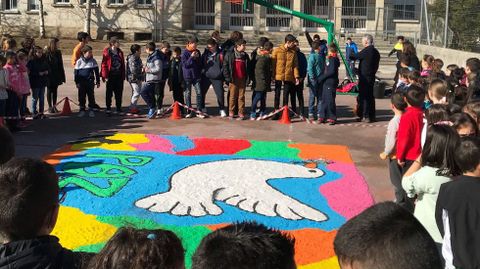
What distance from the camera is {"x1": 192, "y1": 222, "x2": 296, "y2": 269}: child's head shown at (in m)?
1.97

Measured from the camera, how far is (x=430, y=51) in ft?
70.1

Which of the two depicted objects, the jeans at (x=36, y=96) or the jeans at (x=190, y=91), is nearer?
the jeans at (x=36, y=96)

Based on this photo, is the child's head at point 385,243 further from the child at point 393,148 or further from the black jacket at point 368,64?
the black jacket at point 368,64

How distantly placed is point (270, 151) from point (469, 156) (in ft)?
21.1

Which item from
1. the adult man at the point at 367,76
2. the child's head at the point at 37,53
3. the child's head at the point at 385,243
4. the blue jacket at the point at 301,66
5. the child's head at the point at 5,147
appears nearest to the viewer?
the child's head at the point at 385,243

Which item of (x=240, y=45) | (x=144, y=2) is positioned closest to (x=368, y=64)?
(x=240, y=45)

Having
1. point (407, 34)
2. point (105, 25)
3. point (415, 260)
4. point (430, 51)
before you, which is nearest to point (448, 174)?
point (415, 260)

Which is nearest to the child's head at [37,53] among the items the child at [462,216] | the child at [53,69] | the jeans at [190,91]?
the child at [53,69]

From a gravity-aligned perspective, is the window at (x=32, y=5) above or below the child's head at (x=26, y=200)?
above

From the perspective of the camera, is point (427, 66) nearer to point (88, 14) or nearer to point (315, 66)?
point (315, 66)

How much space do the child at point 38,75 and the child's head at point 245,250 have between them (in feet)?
37.7

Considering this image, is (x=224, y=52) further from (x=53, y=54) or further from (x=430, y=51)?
(x=430, y=51)

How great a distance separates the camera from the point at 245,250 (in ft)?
6.54

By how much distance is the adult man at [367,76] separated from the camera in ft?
42.4
